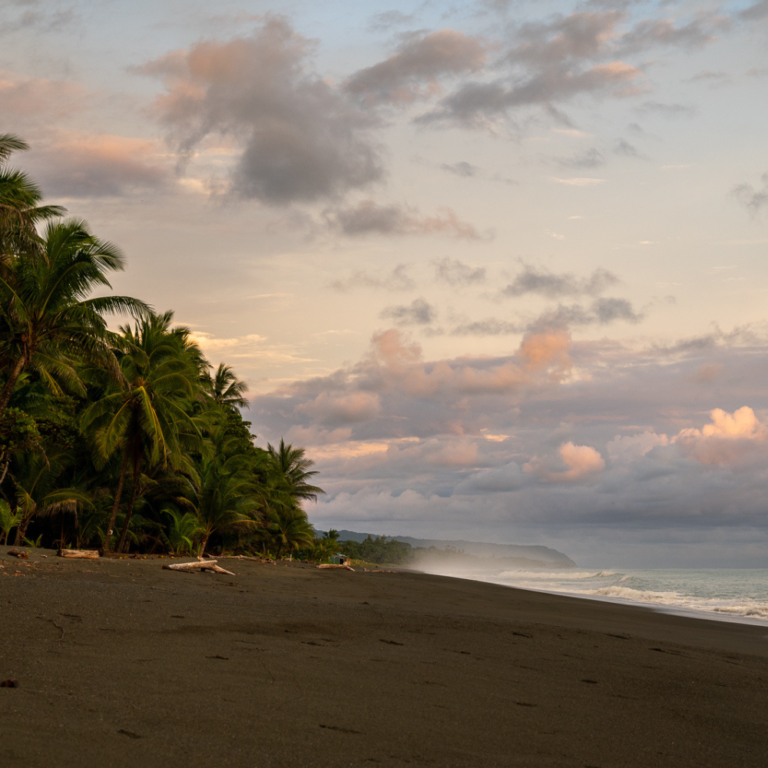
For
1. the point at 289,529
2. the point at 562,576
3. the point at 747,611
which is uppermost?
the point at 747,611

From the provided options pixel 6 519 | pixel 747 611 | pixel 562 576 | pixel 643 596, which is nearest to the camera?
pixel 6 519

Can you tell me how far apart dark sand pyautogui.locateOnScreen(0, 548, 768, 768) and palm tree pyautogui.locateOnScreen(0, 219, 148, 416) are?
25.8 feet

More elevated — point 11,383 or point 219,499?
point 11,383

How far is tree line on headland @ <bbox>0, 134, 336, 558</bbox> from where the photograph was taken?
14883mm

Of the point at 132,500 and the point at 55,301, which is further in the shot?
the point at 132,500

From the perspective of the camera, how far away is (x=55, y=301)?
1484cm

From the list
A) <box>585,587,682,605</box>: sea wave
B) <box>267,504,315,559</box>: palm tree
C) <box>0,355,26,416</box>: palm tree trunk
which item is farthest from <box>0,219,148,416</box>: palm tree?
<box>267,504,315,559</box>: palm tree

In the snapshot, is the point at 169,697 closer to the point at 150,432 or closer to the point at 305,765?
the point at 305,765

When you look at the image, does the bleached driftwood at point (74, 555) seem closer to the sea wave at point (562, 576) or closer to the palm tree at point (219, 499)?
the palm tree at point (219, 499)

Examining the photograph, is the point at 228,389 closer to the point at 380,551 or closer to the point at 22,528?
the point at 22,528

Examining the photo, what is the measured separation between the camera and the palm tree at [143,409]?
19.6 meters

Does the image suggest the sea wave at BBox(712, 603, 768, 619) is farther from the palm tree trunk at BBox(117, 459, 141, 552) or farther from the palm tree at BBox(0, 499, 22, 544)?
the palm tree at BBox(0, 499, 22, 544)

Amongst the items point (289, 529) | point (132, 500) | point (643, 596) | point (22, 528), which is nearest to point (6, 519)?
point (22, 528)

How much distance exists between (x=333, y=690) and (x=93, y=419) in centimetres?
1747
